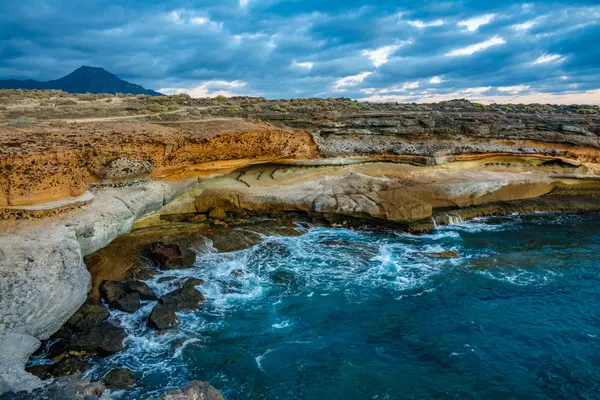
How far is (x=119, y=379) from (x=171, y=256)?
654cm

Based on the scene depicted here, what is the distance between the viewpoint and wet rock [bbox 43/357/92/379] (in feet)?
31.4

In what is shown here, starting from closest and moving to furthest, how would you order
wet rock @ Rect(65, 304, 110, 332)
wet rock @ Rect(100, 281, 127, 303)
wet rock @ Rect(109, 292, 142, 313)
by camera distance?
1. wet rock @ Rect(65, 304, 110, 332)
2. wet rock @ Rect(109, 292, 142, 313)
3. wet rock @ Rect(100, 281, 127, 303)

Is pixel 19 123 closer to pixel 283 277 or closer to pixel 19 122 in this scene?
pixel 19 122

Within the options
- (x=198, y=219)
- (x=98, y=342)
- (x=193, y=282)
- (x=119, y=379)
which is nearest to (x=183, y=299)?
(x=193, y=282)

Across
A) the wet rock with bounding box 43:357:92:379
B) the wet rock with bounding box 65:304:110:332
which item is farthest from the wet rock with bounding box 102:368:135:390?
the wet rock with bounding box 65:304:110:332

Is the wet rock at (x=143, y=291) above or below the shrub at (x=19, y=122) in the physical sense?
below

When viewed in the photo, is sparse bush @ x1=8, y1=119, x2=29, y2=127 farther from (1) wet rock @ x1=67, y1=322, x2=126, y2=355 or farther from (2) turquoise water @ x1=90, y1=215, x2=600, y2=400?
(1) wet rock @ x1=67, y1=322, x2=126, y2=355

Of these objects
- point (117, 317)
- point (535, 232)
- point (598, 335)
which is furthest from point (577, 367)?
point (117, 317)

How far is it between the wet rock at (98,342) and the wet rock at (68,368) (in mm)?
352

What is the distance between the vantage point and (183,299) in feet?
42.4

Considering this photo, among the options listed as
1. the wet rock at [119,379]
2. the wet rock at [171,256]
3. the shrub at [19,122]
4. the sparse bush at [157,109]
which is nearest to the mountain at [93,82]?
the sparse bush at [157,109]

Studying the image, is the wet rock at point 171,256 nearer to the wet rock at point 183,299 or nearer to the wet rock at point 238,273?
the wet rock at point 238,273

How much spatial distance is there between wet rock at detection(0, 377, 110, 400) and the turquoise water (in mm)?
1647

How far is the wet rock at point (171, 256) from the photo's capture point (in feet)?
50.1
